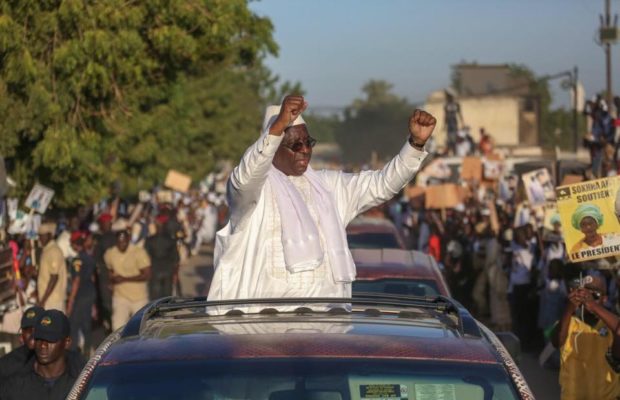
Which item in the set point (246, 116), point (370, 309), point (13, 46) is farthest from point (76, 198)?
point (246, 116)

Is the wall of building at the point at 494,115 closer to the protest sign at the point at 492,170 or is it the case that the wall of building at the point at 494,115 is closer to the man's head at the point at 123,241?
the protest sign at the point at 492,170

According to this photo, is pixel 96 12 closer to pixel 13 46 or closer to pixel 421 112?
pixel 13 46

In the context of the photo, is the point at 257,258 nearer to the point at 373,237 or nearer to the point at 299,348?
the point at 299,348

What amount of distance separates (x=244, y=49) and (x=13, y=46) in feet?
21.8

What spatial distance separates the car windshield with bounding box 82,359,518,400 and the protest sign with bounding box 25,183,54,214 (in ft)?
43.6

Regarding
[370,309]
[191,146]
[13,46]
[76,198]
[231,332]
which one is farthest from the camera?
[191,146]

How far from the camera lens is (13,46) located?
50.0 feet

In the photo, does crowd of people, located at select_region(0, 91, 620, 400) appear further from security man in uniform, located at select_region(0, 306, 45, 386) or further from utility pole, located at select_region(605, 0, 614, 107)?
utility pole, located at select_region(605, 0, 614, 107)

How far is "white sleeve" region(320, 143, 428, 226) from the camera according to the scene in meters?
6.51

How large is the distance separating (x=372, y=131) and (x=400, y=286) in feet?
312

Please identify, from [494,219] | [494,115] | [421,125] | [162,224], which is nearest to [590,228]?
[421,125]

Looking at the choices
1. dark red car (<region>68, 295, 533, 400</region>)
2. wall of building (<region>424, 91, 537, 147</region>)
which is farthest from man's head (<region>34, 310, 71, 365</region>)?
wall of building (<region>424, 91, 537, 147</region>)

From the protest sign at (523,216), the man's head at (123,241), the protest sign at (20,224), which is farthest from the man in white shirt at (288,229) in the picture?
the protest sign at (523,216)

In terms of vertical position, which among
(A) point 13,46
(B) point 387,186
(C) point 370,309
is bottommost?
(C) point 370,309
